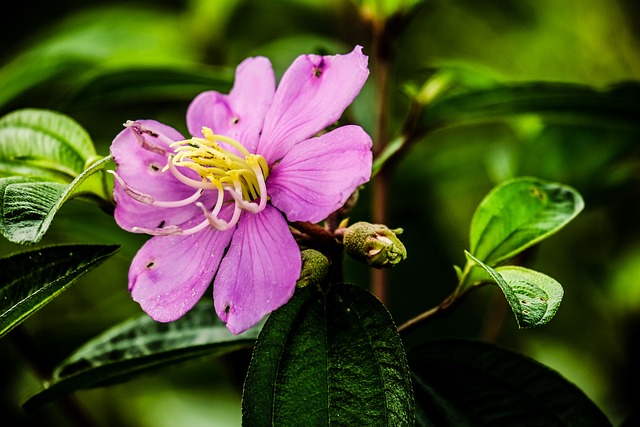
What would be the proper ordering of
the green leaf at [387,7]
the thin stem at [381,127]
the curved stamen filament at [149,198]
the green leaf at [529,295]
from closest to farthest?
the green leaf at [529,295]
the curved stamen filament at [149,198]
the thin stem at [381,127]
the green leaf at [387,7]

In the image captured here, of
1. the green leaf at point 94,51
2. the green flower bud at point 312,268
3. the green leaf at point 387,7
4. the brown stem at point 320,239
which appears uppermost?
the green leaf at point 94,51

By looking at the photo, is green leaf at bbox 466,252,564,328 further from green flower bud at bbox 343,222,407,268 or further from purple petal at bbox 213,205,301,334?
purple petal at bbox 213,205,301,334

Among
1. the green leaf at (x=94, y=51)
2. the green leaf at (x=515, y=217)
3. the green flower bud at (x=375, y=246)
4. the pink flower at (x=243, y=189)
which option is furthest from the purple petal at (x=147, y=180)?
the green leaf at (x=94, y=51)

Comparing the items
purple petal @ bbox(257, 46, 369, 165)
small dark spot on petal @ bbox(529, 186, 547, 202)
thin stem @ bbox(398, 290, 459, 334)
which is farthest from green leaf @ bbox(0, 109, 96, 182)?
small dark spot on petal @ bbox(529, 186, 547, 202)

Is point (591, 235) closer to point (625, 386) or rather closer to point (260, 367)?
point (625, 386)

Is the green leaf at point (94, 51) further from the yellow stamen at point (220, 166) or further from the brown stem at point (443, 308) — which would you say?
the brown stem at point (443, 308)

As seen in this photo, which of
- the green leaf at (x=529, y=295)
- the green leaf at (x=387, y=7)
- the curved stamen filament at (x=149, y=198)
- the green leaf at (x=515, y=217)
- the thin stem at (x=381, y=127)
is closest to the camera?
the green leaf at (x=529, y=295)
